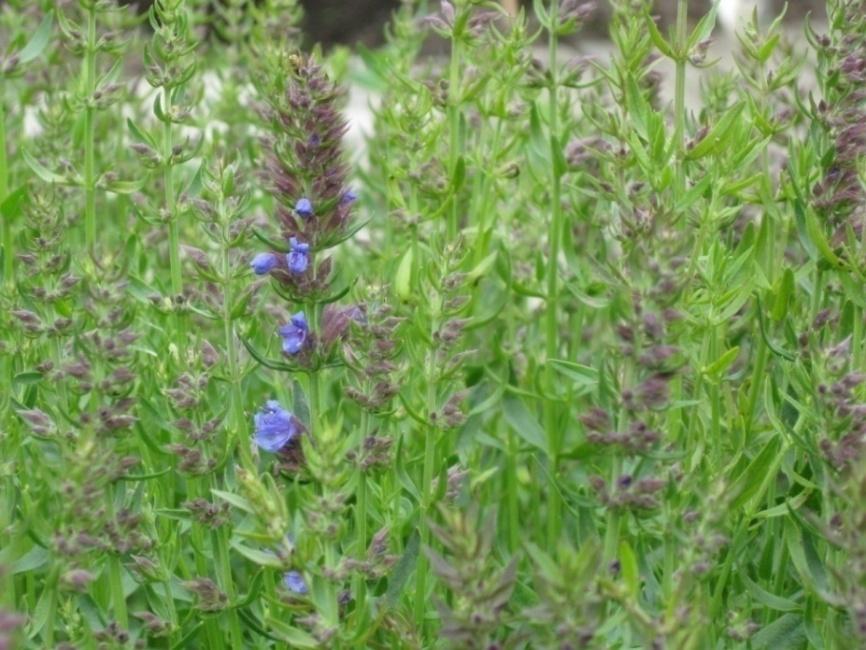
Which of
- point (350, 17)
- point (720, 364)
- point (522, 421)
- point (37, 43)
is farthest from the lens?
point (350, 17)

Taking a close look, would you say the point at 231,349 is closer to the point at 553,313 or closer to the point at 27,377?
the point at 27,377

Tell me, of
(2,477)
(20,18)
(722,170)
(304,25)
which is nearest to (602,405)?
(722,170)

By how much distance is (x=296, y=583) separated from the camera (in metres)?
2.52

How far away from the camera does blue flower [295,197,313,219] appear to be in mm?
2652

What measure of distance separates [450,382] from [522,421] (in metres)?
0.36

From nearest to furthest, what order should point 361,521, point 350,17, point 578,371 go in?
1. point 361,521
2. point 578,371
3. point 350,17

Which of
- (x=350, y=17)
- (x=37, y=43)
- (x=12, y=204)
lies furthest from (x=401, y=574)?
(x=350, y=17)

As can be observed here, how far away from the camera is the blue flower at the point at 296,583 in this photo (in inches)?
98.3

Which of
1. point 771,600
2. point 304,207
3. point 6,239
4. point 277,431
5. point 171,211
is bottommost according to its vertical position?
point 771,600

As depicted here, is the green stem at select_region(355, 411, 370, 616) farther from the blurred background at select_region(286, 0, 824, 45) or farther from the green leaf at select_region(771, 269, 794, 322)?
the blurred background at select_region(286, 0, 824, 45)

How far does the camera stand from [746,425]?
323 centimetres

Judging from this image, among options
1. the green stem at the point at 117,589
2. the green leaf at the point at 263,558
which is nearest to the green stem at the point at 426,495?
the green leaf at the point at 263,558

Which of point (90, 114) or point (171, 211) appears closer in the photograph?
point (171, 211)

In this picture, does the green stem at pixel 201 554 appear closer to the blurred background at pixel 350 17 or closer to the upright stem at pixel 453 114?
the upright stem at pixel 453 114
